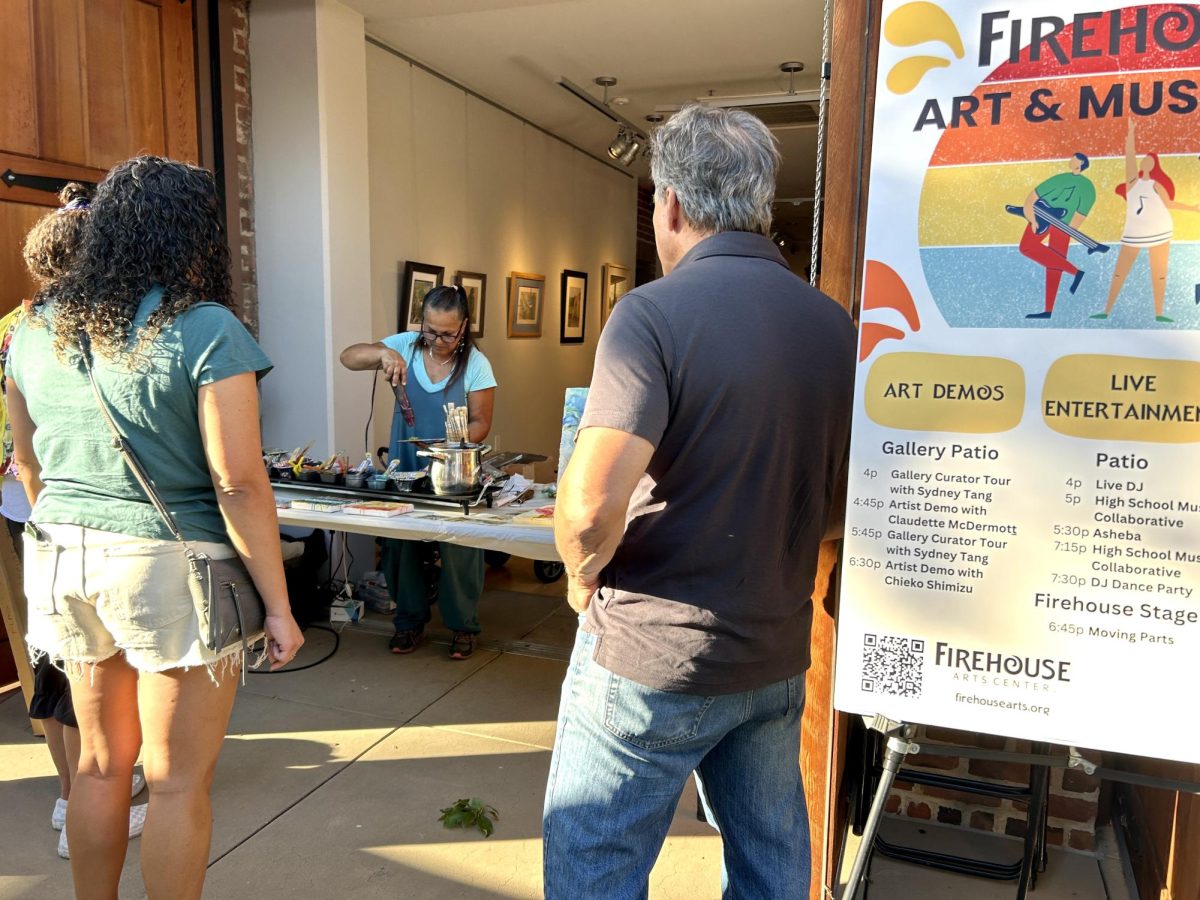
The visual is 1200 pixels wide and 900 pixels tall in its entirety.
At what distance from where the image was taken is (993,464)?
4.43 ft

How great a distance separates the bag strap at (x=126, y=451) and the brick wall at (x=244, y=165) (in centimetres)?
335

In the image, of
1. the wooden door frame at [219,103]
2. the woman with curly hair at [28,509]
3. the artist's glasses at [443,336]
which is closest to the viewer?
the woman with curly hair at [28,509]

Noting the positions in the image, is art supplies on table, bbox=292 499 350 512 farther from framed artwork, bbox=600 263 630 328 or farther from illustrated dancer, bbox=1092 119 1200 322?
framed artwork, bbox=600 263 630 328

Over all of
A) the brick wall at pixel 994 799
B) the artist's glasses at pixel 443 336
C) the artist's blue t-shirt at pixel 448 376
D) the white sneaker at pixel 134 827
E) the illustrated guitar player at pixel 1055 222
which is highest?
the illustrated guitar player at pixel 1055 222

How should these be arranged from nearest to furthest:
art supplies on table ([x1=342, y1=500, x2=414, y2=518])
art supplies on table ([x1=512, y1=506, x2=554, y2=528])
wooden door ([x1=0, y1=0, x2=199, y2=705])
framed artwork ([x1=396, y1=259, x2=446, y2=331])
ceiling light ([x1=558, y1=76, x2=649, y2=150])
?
art supplies on table ([x1=512, y1=506, x2=554, y2=528])
art supplies on table ([x1=342, y1=500, x2=414, y2=518])
wooden door ([x1=0, y1=0, x2=199, y2=705])
framed artwork ([x1=396, y1=259, x2=446, y2=331])
ceiling light ([x1=558, y1=76, x2=649, y2=150])

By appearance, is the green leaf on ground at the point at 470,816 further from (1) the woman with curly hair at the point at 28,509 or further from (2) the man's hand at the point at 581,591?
(2) the man's hand at the point at 581,591

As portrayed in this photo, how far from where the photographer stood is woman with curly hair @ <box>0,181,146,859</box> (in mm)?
1933

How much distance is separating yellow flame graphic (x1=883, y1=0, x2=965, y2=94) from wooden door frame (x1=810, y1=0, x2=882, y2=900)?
263 millimetres

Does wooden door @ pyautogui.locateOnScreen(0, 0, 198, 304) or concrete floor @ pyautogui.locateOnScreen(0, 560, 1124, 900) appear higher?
wooden door @ pyautogui.locateOnScreen(0, 0, 198, 304)

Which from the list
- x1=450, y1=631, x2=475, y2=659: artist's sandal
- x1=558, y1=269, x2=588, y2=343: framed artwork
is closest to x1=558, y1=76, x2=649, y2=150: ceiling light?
x1=558, y1=269, x2=588, y2=343: framed artwork

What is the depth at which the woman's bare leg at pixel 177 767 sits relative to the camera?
1.69 m

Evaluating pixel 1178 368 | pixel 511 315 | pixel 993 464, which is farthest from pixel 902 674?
pixel 511 315

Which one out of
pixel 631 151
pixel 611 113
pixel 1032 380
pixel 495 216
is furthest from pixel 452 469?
pixel 611 113

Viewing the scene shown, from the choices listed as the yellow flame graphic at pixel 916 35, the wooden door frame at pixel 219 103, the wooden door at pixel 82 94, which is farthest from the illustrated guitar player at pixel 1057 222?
the wooden door frame at pixel 219 103
